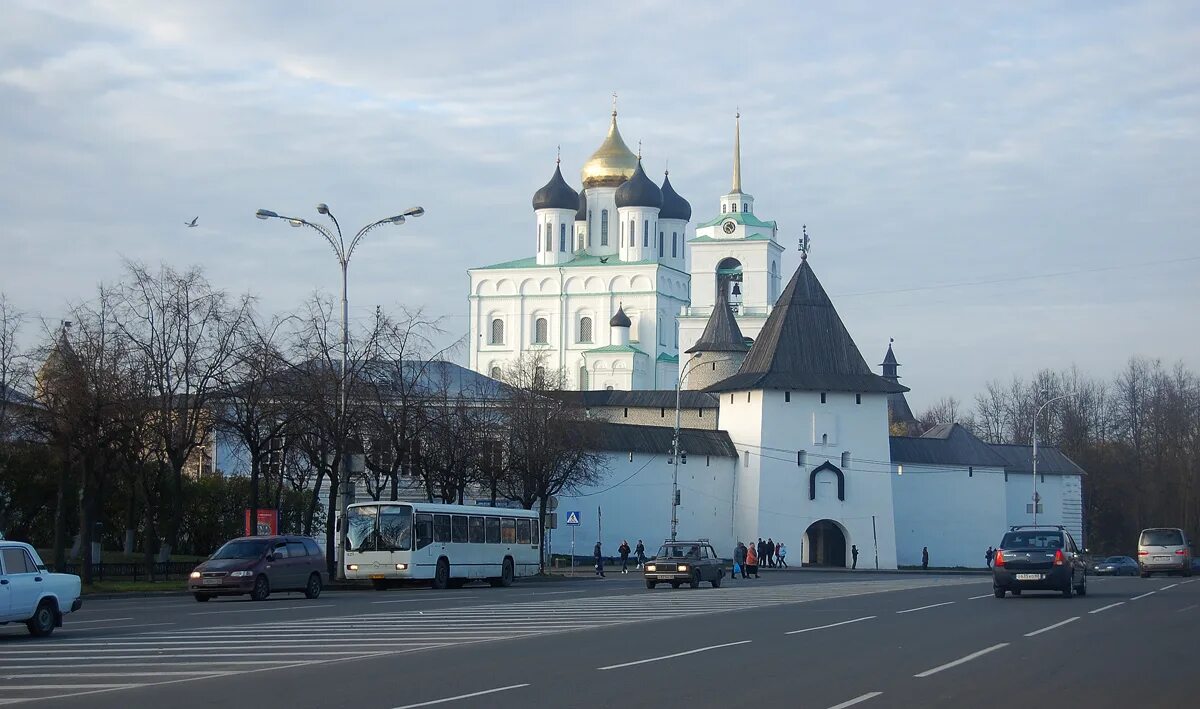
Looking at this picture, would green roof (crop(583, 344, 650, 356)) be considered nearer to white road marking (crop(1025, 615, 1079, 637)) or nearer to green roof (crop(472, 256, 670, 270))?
green roof (crop(472, 256, 670, 270))

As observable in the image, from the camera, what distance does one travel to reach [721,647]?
56.7 ft

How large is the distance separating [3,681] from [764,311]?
98.6m

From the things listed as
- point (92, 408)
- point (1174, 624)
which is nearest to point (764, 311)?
point (92, 408)

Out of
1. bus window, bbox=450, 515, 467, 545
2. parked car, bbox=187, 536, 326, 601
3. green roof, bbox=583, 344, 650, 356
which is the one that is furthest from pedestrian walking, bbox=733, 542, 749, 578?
green roof, bbox=583, 344, 650, 356

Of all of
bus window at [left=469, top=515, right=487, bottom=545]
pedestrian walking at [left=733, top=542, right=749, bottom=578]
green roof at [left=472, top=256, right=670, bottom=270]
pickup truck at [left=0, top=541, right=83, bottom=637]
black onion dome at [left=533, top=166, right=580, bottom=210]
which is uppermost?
black onion dome at [left=533, top=166, right=580, bottom=210]

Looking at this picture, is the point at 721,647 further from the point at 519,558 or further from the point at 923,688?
the point at 519,558

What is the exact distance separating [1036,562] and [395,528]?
583 inches

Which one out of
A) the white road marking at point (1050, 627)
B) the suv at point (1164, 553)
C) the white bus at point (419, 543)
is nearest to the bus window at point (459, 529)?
the white bus at point (419, 543)

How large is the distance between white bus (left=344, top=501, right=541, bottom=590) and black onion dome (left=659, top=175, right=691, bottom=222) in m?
81.9

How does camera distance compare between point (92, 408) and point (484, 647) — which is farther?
point (92, 408)

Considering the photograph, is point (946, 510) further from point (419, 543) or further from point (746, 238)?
point (419, 543)

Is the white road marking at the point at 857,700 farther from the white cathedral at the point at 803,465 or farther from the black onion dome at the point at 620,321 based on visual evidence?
the black onion dome at the point at 620,321

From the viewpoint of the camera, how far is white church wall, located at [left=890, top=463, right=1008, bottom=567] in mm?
77500

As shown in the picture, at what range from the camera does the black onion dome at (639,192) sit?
114m
